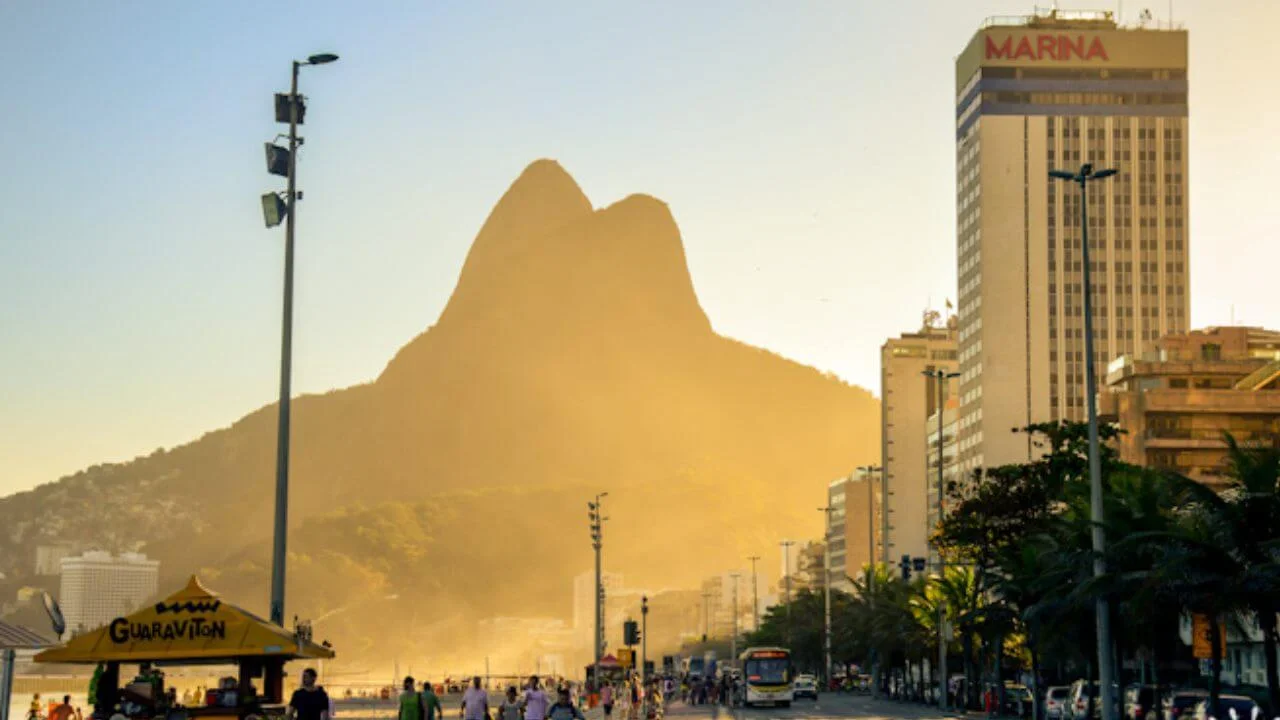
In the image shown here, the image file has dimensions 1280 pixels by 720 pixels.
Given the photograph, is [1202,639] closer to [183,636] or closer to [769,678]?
[183,636]

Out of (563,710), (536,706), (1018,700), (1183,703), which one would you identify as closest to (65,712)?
(536,706)

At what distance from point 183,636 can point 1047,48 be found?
537 feet

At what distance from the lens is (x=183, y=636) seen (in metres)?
26.7

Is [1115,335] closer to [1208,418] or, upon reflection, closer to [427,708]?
[1208,418]

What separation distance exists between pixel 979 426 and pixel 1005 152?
88.8ft

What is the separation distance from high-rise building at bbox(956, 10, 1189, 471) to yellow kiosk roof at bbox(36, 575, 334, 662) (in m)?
153

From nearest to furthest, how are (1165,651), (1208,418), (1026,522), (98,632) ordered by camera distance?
1. (98,632)
2. (1165,651)
3. (1026,522)
4. (1208,418)

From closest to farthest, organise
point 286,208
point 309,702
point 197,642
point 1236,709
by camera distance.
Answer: point 197,642, point 309,702, point 286,208, point 1236,709

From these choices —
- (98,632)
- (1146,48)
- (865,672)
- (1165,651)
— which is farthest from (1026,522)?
(1146,48)

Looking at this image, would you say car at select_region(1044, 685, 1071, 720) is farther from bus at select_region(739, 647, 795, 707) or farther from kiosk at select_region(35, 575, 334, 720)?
kiosk at select_region(35, 575, 334, 720)

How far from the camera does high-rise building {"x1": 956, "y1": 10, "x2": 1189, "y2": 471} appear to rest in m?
176

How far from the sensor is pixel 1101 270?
179m

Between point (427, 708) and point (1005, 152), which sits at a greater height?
point (1005, 152)

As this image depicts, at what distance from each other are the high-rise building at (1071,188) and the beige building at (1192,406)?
41.9m
